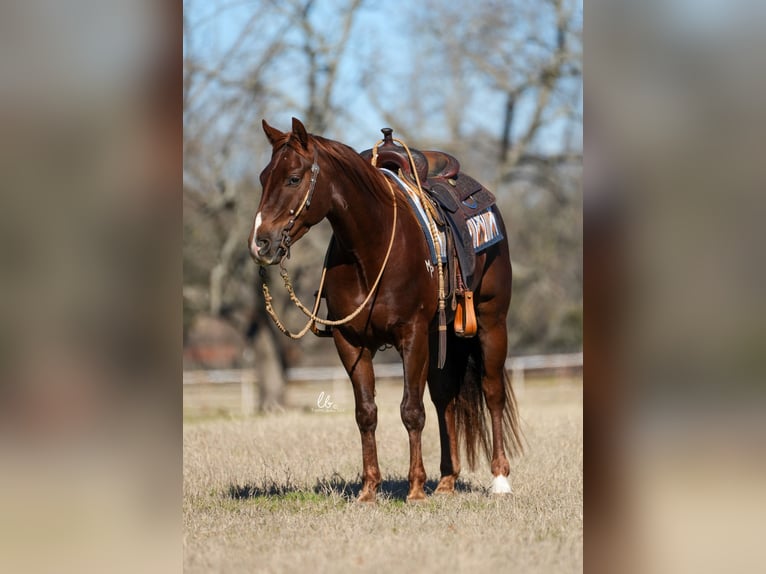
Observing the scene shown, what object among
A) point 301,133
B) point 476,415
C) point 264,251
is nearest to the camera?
point 264,251

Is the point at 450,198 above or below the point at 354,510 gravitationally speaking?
above

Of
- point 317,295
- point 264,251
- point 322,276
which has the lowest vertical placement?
point 317,295

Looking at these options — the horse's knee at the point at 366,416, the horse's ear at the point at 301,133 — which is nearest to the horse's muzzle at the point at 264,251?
the horse's ear at the point at 301,133

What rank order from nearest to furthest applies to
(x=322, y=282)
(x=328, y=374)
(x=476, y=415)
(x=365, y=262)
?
(x=365, y=262), (x=322, y=282), (x=476, y=415), (x=328, y=374)

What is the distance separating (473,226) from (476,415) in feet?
4.79

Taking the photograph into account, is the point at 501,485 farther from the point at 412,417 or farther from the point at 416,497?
the point at 412,417

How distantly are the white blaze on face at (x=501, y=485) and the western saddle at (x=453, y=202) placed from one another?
1.04 m

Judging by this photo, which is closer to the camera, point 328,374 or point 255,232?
point 255,232

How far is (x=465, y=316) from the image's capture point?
6793mm

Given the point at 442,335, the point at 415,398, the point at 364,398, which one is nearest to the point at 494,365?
the point at 442,335
